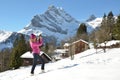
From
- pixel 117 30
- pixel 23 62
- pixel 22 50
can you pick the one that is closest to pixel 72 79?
pixel 117 30

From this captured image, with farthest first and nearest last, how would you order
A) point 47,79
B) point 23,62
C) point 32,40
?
point 23,62, point 32,40, point 47,79

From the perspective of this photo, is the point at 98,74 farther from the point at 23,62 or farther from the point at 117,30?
the point at 23,62

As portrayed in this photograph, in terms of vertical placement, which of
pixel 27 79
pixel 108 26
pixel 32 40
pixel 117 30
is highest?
pixel 108 26

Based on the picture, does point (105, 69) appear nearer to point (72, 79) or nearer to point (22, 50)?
point (72, 79)

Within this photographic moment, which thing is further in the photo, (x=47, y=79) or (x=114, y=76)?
(x=47, y=79)

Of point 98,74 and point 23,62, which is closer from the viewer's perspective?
point 98,74

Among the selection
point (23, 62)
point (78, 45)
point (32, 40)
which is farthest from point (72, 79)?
point (78, 45)

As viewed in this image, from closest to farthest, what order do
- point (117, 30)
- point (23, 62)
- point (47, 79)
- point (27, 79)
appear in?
point (47, 79)
point (27, 79)
point (117, 30)
point (23, 62)

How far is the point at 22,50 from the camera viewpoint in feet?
291

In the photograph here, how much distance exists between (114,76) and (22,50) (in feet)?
259

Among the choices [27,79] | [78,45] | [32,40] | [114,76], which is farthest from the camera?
[78,45]

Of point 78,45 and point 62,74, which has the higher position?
point 78,45

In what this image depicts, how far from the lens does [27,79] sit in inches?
532

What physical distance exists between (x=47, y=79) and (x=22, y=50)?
77163 millimetres
